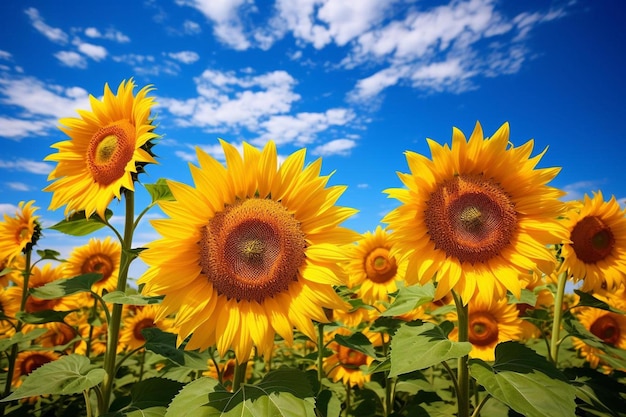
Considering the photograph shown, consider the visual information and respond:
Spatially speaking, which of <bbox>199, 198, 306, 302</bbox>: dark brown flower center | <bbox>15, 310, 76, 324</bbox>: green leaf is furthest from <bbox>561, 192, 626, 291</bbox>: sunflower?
<bbox>15, 310, 76, 324</bbox>: green leaf

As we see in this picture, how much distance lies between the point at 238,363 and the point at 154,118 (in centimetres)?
198

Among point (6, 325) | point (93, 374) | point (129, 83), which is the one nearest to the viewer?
point (93, 374)

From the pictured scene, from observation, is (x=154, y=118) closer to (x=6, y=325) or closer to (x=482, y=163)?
(x=482, y=163)

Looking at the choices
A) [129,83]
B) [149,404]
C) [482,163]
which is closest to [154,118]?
[129,83]

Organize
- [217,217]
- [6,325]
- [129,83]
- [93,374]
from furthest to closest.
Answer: [6,325] → [129,83] → [93,374] → [217,217]

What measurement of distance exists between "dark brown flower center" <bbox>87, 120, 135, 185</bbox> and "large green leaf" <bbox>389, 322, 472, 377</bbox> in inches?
97.9

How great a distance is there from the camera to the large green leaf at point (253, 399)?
2.19 metres

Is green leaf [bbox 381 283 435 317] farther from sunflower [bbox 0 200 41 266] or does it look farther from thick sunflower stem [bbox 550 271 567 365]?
sunflower [bbox 0 200 41 266]

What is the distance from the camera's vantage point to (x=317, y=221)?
8.82ft

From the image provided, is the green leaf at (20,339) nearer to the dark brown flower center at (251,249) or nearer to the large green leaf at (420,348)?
the dark brown flower center at (251,249)

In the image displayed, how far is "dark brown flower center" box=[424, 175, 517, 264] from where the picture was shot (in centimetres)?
322

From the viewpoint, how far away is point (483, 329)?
4.95m

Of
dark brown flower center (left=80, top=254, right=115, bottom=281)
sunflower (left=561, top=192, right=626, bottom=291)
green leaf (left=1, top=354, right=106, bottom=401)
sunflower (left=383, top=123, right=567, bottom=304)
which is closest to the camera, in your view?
green leaf (left=1, top=354, right=106, bottom=401)

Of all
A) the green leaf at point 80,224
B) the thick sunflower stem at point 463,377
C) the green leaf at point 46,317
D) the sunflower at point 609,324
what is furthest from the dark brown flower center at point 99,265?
the sunflower at point 609,324
